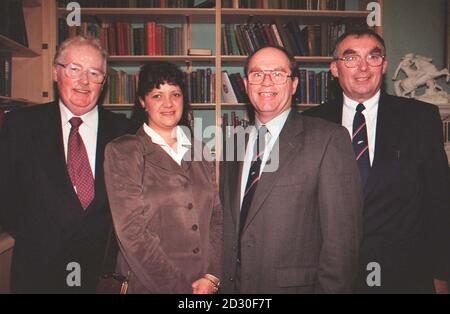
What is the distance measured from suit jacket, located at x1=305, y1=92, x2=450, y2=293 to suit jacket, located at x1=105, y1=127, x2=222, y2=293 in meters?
0.80

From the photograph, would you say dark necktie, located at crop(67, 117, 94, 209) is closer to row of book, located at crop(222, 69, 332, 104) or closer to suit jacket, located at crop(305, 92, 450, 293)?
suit jacket, located at crop(305, 92, 450, 293)

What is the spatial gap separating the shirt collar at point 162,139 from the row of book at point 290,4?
2.13 m

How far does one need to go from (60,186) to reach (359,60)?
1687mm

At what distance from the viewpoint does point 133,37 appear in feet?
11.2

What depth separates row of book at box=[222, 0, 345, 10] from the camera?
3355 mm

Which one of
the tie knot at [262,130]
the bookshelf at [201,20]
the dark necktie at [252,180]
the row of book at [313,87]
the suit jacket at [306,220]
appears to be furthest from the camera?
the row of book at [313,87]

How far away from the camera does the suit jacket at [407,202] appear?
1623 mm

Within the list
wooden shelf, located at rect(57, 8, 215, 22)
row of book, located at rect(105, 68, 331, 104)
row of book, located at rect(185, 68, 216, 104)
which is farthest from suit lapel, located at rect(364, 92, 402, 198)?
wooden shelf, located at rect(57, 8, 215, 22)

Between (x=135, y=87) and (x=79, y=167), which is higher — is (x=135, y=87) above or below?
above

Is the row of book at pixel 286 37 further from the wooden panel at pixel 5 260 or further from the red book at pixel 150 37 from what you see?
the wooden panel at pixel 5 260

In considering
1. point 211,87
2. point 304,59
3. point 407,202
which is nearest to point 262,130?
point 407,202

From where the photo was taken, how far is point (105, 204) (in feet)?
5.60

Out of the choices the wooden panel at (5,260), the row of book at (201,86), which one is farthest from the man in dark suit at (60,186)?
the row of book at (201,86)

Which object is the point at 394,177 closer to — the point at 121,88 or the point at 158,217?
the point at 158,217
